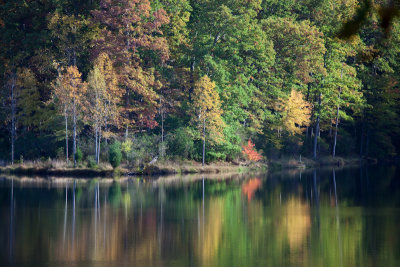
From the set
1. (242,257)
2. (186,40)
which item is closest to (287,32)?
(186,40)

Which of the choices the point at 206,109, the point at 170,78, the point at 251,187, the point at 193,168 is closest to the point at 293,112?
the point at 206,109

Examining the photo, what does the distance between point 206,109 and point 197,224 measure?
30717 millimetres

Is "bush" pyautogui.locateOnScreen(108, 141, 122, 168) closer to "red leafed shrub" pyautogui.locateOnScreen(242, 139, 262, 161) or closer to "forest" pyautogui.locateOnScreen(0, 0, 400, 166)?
"forest" pyautogui.locateOnScreen(0, 0, 400, 166)

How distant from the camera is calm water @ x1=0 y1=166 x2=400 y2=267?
18.1 m

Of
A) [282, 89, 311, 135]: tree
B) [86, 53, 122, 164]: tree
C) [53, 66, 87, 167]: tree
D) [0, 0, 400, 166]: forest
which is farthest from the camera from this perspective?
[282, 89, 311, 135]: tree

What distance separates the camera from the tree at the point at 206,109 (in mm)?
53219

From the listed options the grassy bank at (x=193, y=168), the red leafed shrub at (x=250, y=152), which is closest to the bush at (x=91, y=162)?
the grassy bank at (x=193, y=168)

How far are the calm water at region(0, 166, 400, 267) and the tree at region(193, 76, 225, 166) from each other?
14.2 m

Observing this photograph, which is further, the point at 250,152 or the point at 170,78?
the point at 170,78

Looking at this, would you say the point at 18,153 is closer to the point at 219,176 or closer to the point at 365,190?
the point at 219,176

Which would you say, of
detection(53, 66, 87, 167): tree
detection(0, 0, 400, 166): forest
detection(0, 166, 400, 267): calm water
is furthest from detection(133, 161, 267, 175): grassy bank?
detection(0, 166, 400, 267): calm water

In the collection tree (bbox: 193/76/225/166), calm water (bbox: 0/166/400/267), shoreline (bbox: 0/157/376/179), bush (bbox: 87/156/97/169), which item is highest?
tree (bbox: 193/76/225/166)

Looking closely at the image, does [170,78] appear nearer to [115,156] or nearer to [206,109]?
[206,109]

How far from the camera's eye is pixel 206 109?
54.4 meters
